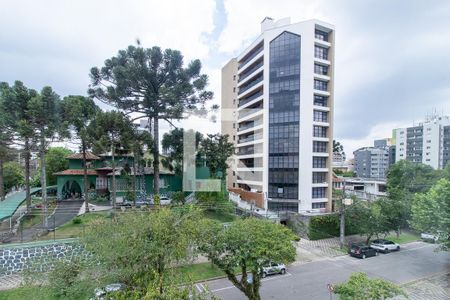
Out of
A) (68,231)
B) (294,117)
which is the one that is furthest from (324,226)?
(68,231)

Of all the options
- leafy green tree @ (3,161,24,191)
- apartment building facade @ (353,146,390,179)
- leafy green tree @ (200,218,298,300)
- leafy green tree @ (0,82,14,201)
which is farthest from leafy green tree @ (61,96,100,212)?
apartment building facade @ (353,146,390,179)

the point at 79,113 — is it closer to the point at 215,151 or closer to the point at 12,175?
the point at 215,151

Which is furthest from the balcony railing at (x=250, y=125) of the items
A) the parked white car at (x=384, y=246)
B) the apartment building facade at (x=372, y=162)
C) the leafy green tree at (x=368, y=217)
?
the apartment building facade at (x=372, y=162)

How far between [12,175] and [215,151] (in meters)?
31.5

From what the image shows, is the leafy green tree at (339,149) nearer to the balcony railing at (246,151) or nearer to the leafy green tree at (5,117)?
the balcony railing at (246,151)

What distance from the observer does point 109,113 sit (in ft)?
56.8

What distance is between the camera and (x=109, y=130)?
1784 cm

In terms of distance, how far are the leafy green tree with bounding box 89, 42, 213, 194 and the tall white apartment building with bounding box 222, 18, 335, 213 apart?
1116 cm

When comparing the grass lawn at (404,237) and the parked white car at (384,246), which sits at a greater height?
the parked white car at (384,246)

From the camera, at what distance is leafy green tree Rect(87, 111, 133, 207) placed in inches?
677

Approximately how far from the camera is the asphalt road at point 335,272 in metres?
12.7

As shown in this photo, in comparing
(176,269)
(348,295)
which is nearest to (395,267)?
(348,295)

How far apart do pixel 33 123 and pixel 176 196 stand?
497 inches

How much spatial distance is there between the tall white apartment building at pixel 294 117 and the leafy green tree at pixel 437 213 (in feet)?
39.5
